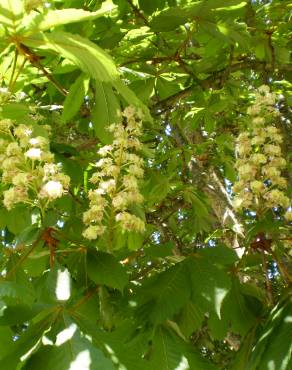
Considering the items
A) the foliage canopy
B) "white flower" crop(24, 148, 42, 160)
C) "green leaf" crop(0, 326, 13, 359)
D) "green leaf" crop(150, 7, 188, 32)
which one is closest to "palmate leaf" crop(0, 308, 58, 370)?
the foliage canopy

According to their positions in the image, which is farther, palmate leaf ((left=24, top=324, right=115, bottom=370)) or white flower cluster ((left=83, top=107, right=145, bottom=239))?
white flower cluster ((left=83, top=107, right=145, bottom=239))

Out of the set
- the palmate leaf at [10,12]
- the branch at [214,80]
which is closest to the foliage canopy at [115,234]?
the palmate leaf at [10,12]

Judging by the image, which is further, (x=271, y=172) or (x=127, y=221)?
(x=271, y=172)

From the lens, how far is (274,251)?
69.5 inches

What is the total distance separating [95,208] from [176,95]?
1.49 m

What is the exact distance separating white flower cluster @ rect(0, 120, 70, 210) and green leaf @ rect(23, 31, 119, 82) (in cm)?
43

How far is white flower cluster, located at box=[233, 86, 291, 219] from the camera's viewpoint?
5.92ft

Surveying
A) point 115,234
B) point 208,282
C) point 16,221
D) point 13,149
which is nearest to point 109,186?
point 115,234

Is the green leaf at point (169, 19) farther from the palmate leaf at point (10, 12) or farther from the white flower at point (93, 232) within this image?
the palmate leaf at point (10, 12)

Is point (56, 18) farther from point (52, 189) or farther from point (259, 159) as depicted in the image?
point (259, 159)

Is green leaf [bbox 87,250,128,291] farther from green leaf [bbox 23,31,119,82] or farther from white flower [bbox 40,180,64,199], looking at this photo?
green leaf [bbox 23,31,119,82]

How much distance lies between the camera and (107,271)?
1.61 metres

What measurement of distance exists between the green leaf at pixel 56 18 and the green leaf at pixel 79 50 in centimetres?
3

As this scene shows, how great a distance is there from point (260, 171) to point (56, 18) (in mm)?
1049
